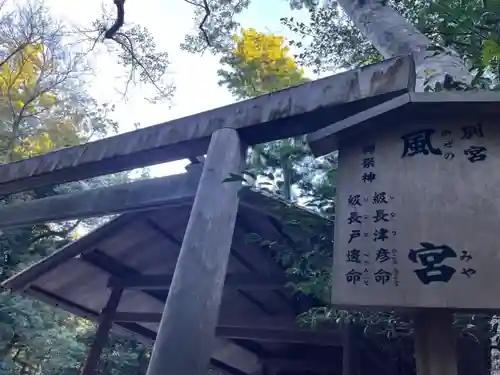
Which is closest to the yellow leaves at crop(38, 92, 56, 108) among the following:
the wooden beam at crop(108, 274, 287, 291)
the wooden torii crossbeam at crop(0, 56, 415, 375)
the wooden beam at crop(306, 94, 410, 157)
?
the wooden beam at crop(108, 274, 287, 291)

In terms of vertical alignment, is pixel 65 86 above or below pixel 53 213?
above

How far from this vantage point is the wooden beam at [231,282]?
13.0ft

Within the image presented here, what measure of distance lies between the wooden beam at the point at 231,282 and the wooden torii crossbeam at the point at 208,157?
139 cm

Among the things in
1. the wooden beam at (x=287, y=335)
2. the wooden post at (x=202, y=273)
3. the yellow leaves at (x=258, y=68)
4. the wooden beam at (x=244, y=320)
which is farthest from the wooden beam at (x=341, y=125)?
the yellow leaves at (x=258, y=68)

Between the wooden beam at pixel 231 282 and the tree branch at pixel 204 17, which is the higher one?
the tree branch at pixel 204 17

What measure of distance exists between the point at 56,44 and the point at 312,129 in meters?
10.1

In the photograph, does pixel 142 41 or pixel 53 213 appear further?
pixel 142 41

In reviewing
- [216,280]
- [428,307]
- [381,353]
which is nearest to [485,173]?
[428,307]

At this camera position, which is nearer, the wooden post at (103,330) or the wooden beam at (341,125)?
the wooden beam at (341,125)

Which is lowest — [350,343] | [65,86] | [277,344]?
[350,343]

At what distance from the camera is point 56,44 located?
10695mm

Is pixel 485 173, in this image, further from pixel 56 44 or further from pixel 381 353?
pixel 56 44

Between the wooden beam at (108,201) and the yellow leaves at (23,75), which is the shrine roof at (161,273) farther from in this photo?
the yellow leaves at (23,75)

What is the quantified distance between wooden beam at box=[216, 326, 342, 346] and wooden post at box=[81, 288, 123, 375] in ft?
4.09
